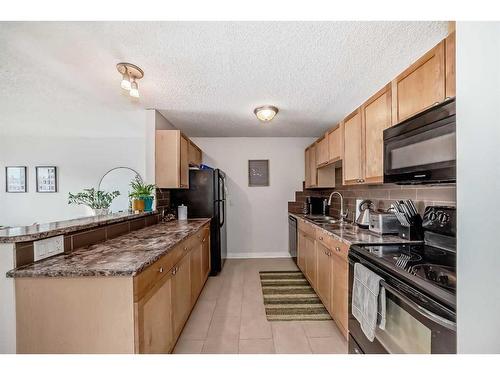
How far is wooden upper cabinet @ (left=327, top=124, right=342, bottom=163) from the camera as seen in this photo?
8.94ft

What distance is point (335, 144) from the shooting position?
9.38 ft

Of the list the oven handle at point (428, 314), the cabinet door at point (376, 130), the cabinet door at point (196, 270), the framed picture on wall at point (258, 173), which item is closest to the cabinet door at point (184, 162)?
the cabinet door at point (196, 270)

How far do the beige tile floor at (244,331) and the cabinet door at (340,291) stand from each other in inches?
7.0

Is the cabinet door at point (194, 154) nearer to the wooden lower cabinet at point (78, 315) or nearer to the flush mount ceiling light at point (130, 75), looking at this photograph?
the flush mount ceiling light at point (130, 75)

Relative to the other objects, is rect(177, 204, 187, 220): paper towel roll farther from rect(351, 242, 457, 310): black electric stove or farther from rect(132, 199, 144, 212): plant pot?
rect(351, 242, 457, 310): black electric stove

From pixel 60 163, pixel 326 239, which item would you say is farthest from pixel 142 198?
pixel 60 163

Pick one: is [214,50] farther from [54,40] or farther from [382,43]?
[382,43]

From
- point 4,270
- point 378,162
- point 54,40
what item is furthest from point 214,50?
point 4,270

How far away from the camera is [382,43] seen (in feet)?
5.05

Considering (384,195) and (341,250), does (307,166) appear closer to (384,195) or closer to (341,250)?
(384,195)

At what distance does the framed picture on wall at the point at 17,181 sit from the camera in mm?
4160

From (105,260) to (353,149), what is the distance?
236 centimetres
